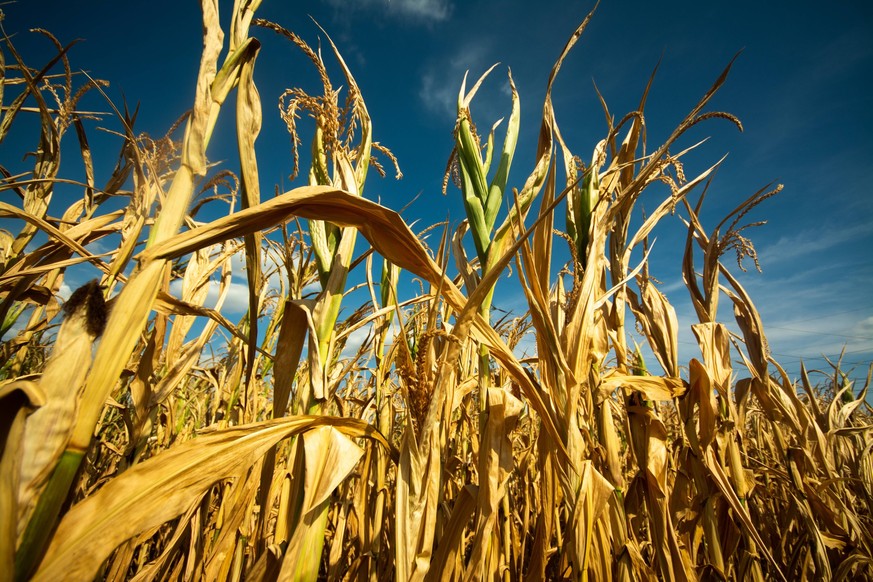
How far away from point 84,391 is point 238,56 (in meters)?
0.68

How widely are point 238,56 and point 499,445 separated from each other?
A: 1215 millimetres

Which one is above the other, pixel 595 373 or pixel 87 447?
pixel 595 373

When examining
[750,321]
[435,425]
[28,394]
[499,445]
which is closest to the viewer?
[28,394]

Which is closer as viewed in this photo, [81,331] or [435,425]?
[81,331]

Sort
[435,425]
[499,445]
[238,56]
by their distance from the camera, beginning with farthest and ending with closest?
[499,445]
[435,425]
[238,56]

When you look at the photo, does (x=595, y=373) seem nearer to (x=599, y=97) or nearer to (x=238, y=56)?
(x=599, y=97)

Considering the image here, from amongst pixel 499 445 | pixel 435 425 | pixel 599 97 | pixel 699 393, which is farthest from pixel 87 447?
pixel 599 97

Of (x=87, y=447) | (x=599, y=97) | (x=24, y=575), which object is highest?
(x=599, y=97)

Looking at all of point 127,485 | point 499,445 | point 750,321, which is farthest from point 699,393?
point 127,485

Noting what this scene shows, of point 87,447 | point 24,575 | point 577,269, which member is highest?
point 577,269

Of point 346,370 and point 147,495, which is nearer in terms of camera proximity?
point 147,495

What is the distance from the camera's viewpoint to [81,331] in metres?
0.53

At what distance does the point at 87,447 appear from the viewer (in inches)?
20.7

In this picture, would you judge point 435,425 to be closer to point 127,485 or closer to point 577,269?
point 127,485
